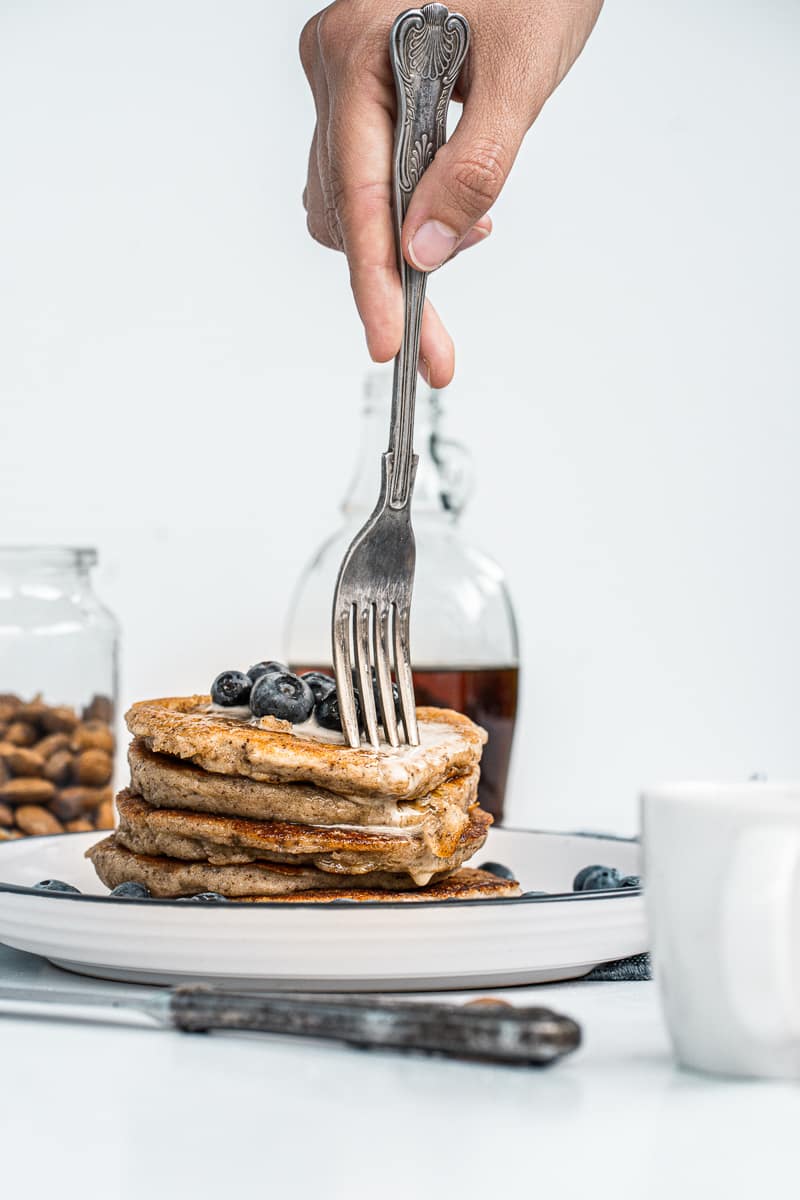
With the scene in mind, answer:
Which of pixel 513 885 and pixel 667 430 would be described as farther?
pixel 667 430

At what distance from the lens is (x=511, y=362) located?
123 inches

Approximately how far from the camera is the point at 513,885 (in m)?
1.19

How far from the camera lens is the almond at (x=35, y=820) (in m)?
1.93

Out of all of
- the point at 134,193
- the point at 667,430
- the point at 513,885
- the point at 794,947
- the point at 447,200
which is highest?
the point at 134,193

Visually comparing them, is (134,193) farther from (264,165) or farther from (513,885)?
(513,885)

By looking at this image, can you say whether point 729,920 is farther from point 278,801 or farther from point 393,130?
point 393,130

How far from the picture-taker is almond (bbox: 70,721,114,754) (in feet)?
6.68

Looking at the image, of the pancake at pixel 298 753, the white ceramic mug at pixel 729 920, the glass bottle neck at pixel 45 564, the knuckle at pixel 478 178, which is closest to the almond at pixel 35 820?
the glass bottle neck at pixel 45 564

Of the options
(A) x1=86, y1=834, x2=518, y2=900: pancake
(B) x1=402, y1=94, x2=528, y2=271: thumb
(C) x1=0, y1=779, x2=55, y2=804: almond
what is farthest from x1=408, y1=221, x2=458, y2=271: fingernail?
(C) x1=0, y1=779, x2=55, y2=804: almond

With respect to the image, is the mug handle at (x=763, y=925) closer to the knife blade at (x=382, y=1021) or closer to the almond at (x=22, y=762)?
the knife blade at (x=382, y=1021)

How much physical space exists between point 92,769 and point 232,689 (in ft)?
2.74

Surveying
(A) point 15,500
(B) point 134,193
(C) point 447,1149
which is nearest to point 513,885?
(C) point 447,1149

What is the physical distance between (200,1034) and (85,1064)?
0.08 m

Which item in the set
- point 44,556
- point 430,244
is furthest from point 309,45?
point 44,556
